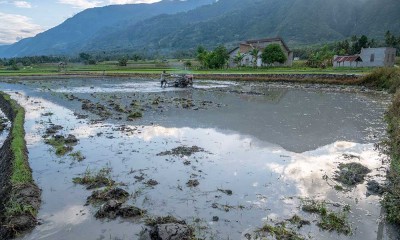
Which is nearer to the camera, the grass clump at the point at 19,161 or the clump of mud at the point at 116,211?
the clump of mud at the point at 116,211

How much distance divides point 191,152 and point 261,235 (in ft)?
19.7

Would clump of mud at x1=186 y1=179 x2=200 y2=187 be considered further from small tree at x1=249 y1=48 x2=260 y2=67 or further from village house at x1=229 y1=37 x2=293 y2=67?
village house at x1=229 y1=37 x2=293 y2=67

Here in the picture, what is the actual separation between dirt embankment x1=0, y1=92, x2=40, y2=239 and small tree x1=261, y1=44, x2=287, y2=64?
57299 mm

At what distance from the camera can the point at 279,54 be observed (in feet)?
212

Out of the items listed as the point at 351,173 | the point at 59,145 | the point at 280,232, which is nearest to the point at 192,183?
the point at 280,232

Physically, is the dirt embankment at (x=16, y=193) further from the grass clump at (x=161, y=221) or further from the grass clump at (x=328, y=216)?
the grass clump at (x=328, y=216)

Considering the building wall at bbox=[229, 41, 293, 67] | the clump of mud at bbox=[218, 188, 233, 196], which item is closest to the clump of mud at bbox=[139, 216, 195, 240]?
the clump of mud at bbox=[218, 188, 233, 196]

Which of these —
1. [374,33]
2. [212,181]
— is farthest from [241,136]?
[374,33]

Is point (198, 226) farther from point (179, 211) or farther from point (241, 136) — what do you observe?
point (241, 136)

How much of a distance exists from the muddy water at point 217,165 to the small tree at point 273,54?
4469 cm

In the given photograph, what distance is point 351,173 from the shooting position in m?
10.1

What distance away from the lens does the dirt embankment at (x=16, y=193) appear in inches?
290

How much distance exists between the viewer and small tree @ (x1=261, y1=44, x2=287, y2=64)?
64.7m

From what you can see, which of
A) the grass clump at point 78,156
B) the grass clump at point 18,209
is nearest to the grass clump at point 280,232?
the grass clump at point 18,209
